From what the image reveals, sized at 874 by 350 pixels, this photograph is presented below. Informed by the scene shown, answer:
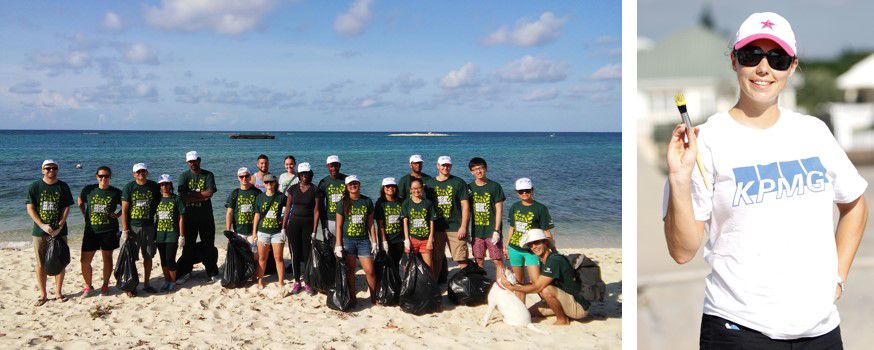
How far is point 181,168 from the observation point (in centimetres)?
3259

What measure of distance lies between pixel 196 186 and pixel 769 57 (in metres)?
5.57

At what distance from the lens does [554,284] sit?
532cm

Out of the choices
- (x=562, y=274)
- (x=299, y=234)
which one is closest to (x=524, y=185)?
(x=562, y=274)

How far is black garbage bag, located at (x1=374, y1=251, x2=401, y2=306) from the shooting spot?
5.94 m

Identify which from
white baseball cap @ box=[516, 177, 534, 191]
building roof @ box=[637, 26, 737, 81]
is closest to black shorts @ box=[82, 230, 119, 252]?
white baseball cap @ box=[516, 177, 534, 191]

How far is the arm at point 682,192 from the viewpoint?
→ 6.16 ft

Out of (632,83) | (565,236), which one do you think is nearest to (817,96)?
(565,236)

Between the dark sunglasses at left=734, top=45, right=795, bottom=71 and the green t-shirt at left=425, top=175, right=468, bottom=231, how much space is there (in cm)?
423

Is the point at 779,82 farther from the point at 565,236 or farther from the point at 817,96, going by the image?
the point at 817,96

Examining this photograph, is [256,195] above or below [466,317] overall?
above

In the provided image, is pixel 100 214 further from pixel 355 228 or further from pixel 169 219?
pixel 355 228

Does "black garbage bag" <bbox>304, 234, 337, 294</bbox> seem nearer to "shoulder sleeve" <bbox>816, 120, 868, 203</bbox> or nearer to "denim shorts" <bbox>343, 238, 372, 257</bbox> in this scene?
"denim shorts" <bbox>343, 238, 372, 257</bbox>

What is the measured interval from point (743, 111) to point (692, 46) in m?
5.22

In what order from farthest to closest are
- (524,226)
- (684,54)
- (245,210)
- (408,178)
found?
(684,54), (245,210), (408,178), (524,226)
